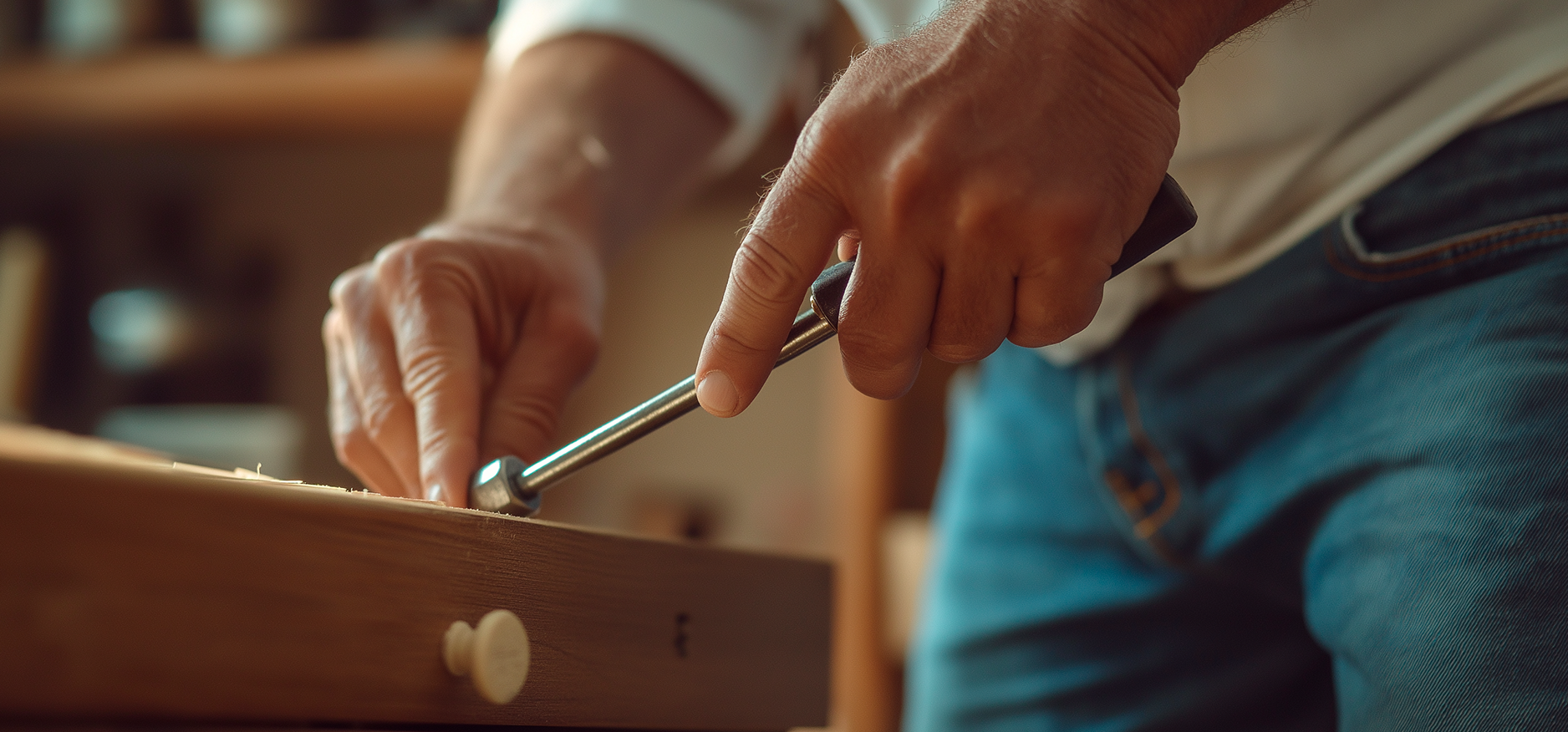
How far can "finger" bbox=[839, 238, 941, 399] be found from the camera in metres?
0.35

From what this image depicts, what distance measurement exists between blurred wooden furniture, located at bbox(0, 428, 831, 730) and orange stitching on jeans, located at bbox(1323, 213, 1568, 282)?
0.34 metres

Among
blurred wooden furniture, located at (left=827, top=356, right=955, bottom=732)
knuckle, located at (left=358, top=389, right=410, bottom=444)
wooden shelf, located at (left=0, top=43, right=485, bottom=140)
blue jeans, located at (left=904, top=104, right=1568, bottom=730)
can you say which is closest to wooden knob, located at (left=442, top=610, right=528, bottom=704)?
knuckle, located at (left=358, top=389, right=410, bottom=444)

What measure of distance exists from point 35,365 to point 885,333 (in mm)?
1858

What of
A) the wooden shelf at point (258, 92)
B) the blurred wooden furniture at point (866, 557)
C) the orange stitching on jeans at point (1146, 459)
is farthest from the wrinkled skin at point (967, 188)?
the wooden shelf at point (258, 92)

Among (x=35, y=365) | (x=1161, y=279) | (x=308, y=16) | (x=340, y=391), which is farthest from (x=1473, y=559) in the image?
(x=35, y=365)

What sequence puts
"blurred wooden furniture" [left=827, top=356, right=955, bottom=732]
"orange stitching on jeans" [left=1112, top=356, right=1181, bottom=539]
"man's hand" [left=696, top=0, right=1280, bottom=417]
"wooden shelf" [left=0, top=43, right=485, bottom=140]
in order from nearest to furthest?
"man's hand" [left=696, top=0, right=1280, bottom=417] < "orange stitching on jeans" [left=1112, top=356, right=1181, bottom=539] < "blurred wooden furniture" [left=827, top=356, right=955, bottom=732] < "wooden shelf" [left=0, top=43, right=485, bottom=140]

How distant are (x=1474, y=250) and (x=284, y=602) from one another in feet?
1.53

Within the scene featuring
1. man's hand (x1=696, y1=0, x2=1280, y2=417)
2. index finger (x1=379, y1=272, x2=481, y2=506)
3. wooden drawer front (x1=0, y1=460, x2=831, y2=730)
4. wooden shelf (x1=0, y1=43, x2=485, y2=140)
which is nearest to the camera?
wooden drawer front (x1=0, y1=460, x2=831, y2=730)

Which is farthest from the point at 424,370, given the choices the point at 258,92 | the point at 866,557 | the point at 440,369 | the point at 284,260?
the point at 284,260

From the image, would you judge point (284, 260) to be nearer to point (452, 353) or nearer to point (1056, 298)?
point (452, 353)

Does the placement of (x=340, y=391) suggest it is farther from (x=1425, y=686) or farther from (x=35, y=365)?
(x=35, y=365)

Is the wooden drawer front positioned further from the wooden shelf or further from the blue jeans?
the wooden shelf

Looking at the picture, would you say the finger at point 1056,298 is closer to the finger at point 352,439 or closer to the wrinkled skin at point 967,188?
the wrinkled skin at point 967,188

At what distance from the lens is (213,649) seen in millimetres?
227
